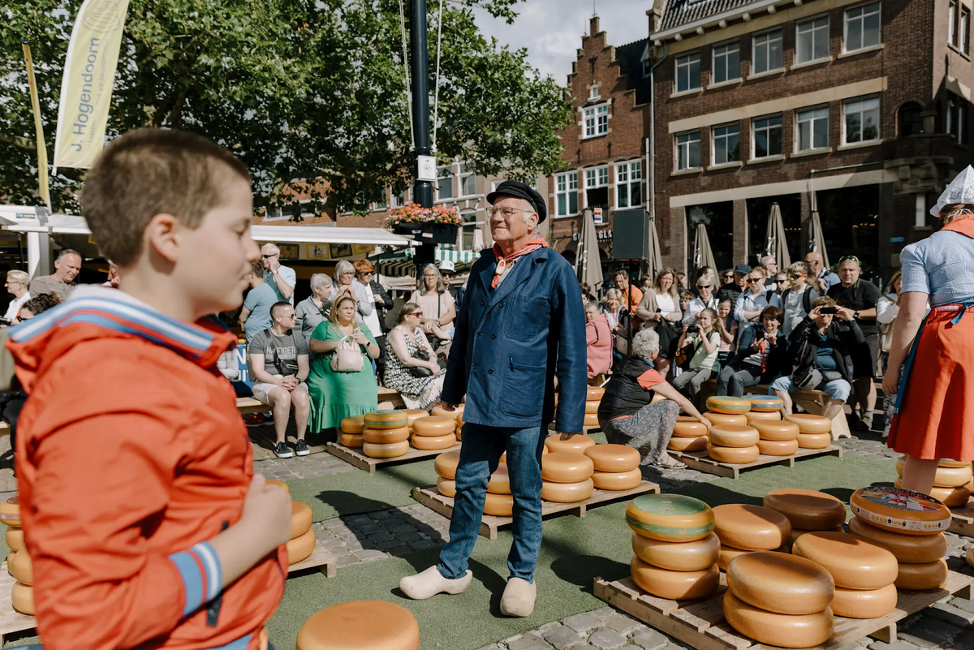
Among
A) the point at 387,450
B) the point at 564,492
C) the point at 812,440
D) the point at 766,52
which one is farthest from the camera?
the point at 766,52

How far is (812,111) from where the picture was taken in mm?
22297

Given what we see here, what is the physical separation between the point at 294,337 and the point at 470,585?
434 cm

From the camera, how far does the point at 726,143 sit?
2448cm

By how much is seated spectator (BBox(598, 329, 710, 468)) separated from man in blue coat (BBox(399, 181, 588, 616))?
2.65 meters

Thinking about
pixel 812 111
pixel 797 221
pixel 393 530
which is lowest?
pixel 393 530

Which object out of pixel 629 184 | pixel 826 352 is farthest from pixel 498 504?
pixel 629 184

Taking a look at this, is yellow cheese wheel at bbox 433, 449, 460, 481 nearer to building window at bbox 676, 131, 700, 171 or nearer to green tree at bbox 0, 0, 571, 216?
green tree at bbox 0, 0, 571, 216

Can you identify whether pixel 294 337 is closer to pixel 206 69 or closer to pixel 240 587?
pixel 240 587

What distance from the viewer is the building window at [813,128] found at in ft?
72.3

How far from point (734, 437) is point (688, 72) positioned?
2320 centimetres

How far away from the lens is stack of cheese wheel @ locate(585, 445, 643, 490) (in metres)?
4.98

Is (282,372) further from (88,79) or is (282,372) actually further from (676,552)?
(88,79)

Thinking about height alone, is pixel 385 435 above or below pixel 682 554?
below

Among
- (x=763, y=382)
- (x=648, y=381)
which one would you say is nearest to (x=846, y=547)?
(x=648, y=381)
